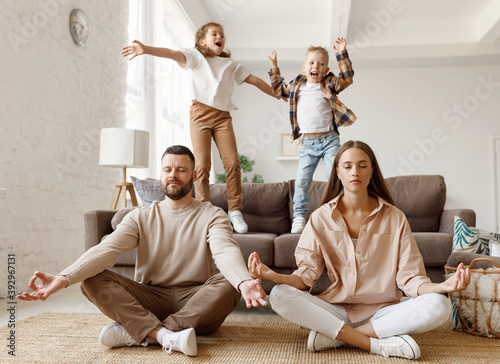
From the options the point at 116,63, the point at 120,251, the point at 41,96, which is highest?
the point at 116,63

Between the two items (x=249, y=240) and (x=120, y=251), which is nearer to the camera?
(x=120, y=251)

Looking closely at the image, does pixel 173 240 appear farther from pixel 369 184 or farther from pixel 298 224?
pixel 298 224

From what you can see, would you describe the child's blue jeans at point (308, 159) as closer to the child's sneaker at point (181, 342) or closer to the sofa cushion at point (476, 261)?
the sofa cushion at point (476, 261)

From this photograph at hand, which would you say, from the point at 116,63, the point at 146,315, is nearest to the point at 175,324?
the point at 146,315

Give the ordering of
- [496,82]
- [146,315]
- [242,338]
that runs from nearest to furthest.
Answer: [146,315], [242,338], [496,82]

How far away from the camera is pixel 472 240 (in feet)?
8.53

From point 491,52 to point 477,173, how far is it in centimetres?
183

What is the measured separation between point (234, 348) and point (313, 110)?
1857mm

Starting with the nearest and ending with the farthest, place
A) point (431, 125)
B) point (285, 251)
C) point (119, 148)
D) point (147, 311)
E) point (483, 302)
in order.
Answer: point (147, 311) → point (483, 302) → point (285, 251) → point (119, 148) → point (431, 125)

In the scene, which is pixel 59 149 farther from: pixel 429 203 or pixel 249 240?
pixel 429 203

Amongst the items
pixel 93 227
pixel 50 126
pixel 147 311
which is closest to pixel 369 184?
pixel 147 311

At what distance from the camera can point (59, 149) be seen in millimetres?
3791

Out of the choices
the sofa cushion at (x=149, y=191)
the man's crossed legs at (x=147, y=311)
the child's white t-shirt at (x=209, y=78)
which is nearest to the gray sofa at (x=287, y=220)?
the sofa cushion at (x=149, y=191)

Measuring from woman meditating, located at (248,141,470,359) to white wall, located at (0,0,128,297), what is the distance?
2.13 meters
